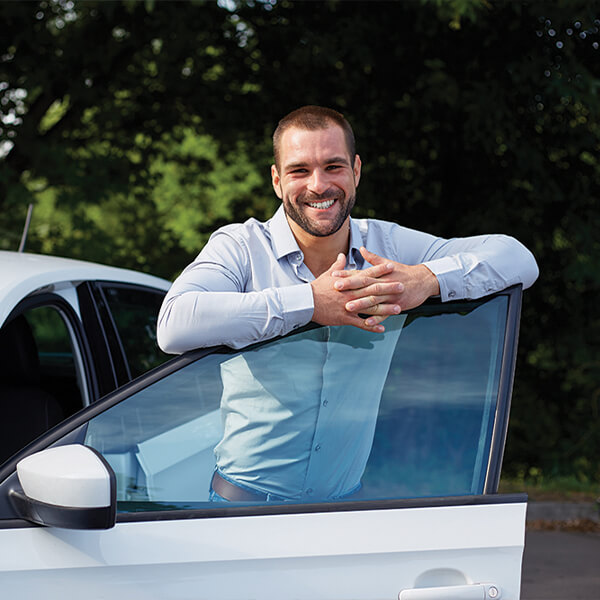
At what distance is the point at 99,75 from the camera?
7.58 m

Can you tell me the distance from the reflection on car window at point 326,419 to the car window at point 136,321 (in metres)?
1.44

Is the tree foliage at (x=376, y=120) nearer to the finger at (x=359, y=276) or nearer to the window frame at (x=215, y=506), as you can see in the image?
the finger at (x=359, y=276)

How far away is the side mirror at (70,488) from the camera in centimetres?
158

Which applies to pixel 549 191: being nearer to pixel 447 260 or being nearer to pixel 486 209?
pixel 486 209

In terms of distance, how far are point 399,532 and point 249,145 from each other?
23.0 feet

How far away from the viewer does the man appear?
1912 millimetres

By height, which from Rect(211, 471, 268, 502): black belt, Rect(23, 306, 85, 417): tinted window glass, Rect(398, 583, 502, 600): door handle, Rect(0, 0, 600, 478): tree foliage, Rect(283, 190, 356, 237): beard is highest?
Rect(0, 0, 600, 478): tree foliage

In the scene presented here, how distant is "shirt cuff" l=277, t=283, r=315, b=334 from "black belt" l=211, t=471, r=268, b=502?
0.37 meters

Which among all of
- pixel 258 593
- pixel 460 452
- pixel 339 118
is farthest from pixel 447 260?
pixel 258 593

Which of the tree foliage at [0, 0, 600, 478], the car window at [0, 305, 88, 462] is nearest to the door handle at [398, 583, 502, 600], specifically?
the car window at [0, 305, 88, 462]

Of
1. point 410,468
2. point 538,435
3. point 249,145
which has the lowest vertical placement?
point 538,435

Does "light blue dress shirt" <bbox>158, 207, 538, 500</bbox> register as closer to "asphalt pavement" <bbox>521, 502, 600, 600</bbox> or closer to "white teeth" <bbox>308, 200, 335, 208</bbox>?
"white teeth" <bbox>308, 200, 335, 208</bbox>

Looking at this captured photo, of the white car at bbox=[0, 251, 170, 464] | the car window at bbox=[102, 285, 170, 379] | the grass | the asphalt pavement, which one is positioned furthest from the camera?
the grass

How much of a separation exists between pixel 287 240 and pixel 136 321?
148 cm
